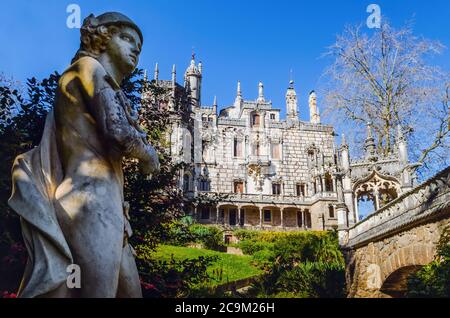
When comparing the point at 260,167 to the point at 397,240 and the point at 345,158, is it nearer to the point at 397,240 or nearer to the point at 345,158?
the point at 345,158

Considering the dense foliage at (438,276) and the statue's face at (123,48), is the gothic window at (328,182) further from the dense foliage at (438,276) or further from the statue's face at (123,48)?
the statue's face at (123,48)

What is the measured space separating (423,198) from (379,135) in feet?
39.9

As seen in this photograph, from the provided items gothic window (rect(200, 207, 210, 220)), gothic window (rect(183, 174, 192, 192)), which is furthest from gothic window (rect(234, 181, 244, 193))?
gothic window (rect(183, 174, 192, 192))

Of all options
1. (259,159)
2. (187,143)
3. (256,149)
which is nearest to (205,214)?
(187,143)

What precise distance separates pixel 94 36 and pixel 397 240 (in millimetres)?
9875

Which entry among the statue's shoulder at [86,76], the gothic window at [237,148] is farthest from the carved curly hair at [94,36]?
the gothic window at [237,148]

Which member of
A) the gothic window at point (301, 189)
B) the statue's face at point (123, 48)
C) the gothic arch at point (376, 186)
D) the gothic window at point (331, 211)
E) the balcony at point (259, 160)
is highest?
the balcony at point (259, 160)

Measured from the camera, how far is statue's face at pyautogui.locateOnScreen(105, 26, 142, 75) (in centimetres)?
291

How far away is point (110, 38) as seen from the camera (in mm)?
2904

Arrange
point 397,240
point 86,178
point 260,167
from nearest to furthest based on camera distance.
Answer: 1. point 86,178
2. point 397,240
3. point 260,167

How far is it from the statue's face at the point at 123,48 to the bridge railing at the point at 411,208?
279 inches

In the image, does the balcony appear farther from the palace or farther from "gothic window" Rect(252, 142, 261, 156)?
"gothic window" Rect(252, 142, 261, 156)

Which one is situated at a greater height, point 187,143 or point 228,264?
point 187,143

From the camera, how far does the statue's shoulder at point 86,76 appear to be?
2562mm
